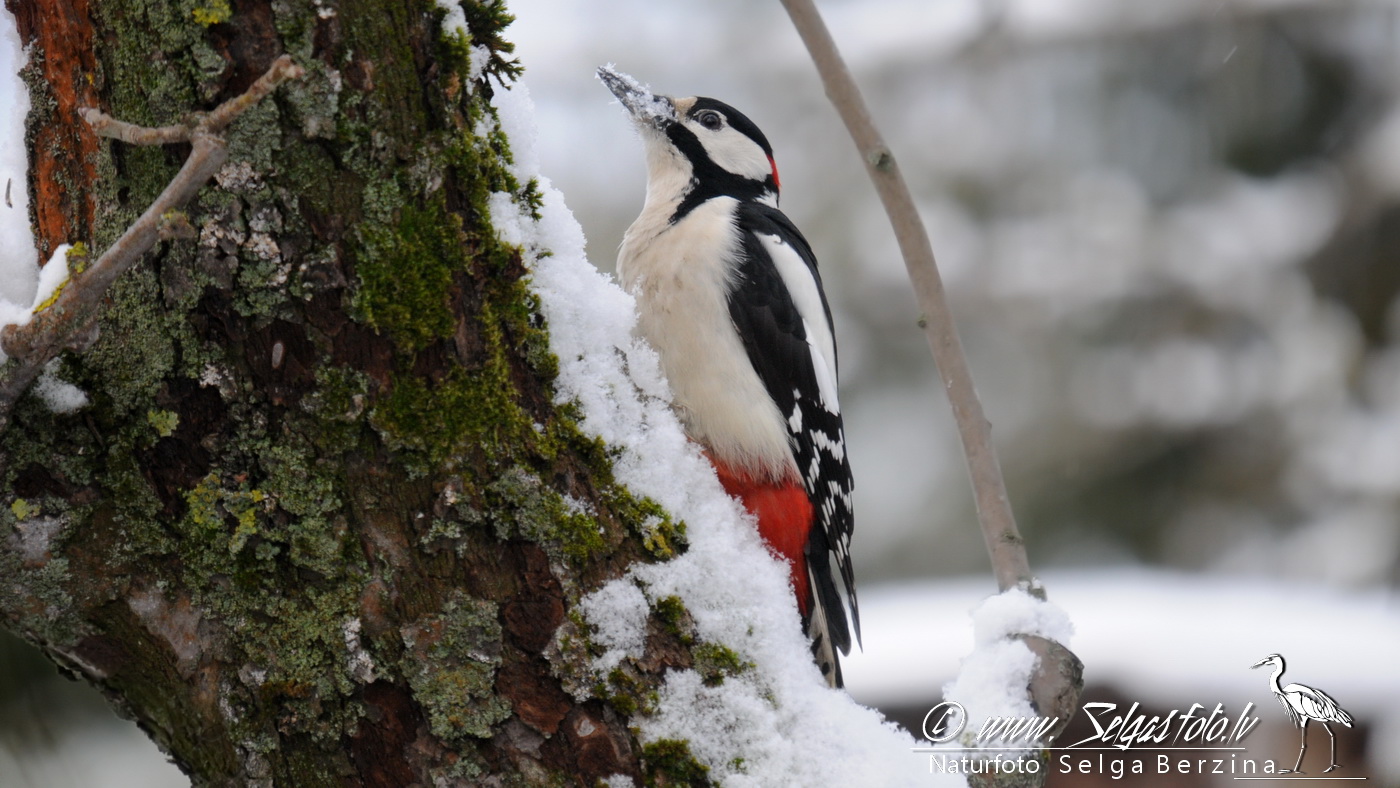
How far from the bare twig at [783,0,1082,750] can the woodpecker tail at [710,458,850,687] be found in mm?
610

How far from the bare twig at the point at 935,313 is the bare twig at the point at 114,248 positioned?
92 centimetres

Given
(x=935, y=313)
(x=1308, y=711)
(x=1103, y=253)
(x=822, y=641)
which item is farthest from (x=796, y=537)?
(x=1103, y=253)

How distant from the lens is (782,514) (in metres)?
2.49

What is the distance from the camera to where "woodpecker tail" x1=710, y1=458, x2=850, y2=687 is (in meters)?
2.38

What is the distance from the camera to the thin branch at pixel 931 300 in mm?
1753

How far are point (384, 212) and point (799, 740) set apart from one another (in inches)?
34.3

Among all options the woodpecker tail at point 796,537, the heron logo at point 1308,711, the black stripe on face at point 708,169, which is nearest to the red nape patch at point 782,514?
the woodpecker tail at point 796,537

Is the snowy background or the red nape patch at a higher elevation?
the snowy background

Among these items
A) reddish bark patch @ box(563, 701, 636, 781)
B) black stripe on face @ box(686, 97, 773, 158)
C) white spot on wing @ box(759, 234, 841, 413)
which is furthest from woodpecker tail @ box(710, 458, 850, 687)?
black stripe on face @ box(686, 97, 773, 158)

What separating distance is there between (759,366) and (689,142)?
2.90 ft

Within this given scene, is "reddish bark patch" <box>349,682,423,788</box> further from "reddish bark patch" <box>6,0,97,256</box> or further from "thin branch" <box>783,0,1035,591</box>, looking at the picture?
"thin branch" <box>783,0,1035,591</box>

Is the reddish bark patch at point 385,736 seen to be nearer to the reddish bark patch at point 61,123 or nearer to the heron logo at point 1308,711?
the reddish bark patch at point 61,123

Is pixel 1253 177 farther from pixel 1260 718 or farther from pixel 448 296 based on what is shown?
pixel 448 296

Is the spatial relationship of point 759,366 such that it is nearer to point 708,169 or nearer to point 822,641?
point 822,641
